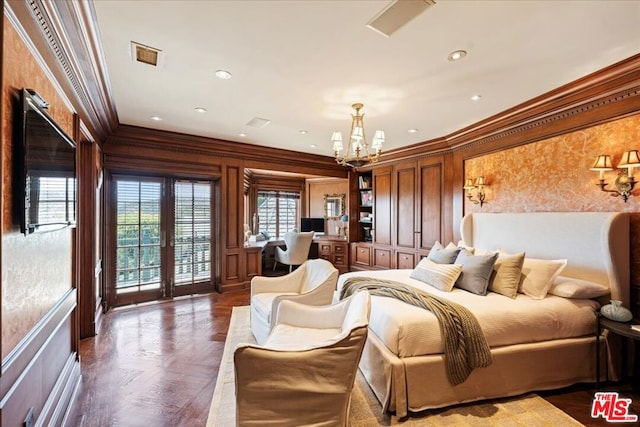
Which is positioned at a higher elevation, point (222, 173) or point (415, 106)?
point (415, 106)

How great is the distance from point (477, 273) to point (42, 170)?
3.38m

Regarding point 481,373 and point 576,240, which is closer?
point 481,373

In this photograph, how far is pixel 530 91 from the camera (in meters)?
2.96

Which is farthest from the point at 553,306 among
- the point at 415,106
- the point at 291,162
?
the point at 291,162

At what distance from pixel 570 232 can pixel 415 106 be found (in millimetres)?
2058

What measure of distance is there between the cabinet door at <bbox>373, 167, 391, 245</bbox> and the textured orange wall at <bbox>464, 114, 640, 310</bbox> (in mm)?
1908

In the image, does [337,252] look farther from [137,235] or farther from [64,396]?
[64,396]

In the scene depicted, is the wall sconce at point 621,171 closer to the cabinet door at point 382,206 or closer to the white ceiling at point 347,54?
the white ceiling at point 347,54

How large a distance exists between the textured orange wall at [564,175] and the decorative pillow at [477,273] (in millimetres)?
1100

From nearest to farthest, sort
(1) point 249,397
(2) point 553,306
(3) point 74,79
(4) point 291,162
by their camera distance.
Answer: (1) point 249,397, (3) point 74,79, (2) point 553,306, (4) point 291,162

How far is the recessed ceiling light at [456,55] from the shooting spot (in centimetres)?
224

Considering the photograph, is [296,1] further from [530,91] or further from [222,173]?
[222,173]

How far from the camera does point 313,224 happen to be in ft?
24.9

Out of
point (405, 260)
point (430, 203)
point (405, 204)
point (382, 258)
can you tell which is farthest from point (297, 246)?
point (430, 203)
